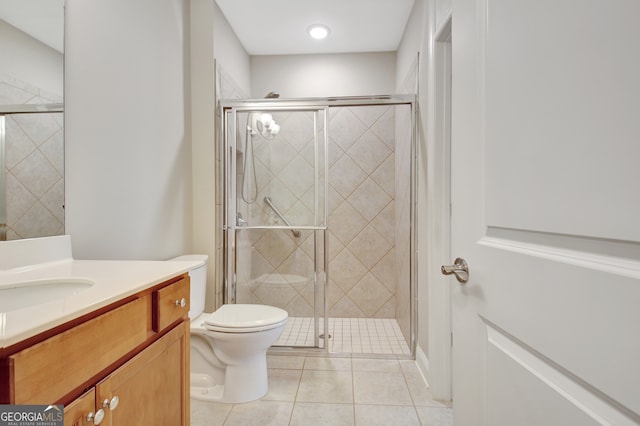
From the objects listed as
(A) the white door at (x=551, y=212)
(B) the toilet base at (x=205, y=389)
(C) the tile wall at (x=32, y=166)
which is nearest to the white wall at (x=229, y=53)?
(C) the tile wall at (x=32, y=166)

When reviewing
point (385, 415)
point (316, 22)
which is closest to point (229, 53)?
point (316, 22)

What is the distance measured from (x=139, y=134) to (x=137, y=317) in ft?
3.77

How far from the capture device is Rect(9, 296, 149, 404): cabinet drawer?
1.64 ft

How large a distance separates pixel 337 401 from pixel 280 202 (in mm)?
1303

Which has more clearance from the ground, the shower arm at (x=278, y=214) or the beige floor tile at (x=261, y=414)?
the shower arm at (x=278, y=214)

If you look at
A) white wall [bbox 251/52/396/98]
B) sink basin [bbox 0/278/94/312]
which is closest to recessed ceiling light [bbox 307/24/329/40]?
white wall [bbox 251/52/396/98]

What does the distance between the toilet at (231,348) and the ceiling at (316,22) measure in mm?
1922

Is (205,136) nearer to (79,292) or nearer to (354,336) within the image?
(79,292)

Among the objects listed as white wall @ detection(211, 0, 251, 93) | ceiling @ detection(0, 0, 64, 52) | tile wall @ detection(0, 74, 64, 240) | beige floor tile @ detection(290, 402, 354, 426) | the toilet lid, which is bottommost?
beige floor tile @ detection(290, 402, 354, 426)

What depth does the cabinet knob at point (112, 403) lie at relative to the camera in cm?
68

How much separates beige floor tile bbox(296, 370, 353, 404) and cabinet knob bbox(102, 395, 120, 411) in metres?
1.19

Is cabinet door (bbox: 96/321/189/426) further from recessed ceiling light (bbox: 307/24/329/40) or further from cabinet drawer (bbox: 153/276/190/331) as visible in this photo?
recessed ceiling light (bbox: 307/24/329/40)

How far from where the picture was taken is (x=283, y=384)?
1.85m

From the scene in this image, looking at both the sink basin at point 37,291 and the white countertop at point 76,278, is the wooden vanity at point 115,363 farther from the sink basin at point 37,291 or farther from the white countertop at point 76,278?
the sink basin at point 37,291
